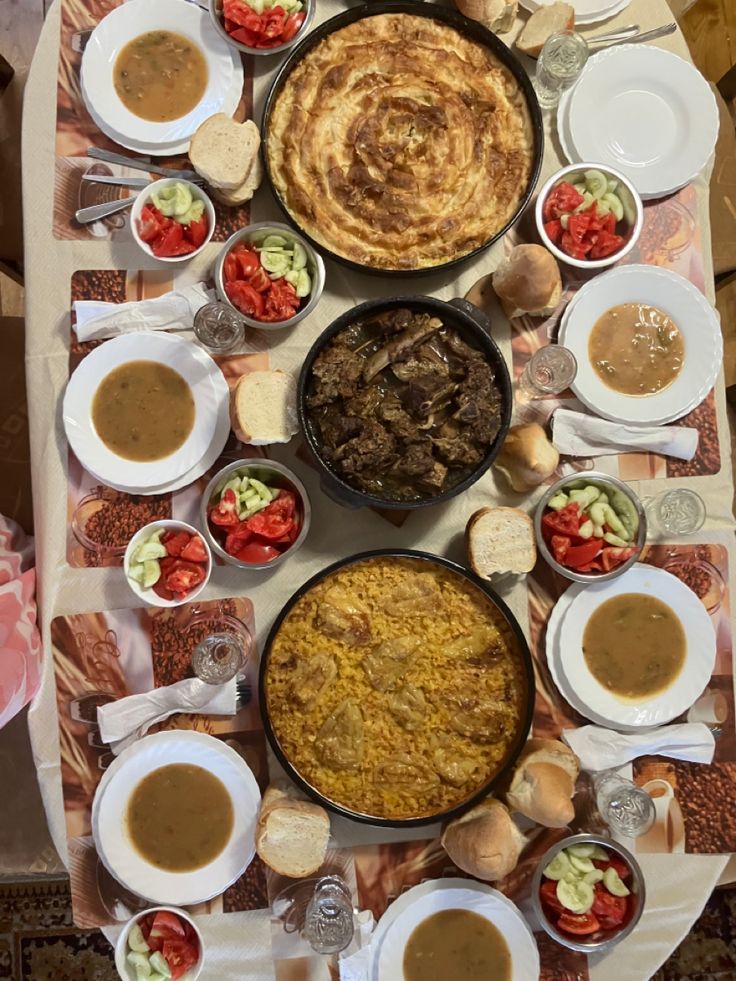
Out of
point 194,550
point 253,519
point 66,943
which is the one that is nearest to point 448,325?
point 253,519

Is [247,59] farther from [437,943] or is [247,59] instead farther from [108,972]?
[108,972]

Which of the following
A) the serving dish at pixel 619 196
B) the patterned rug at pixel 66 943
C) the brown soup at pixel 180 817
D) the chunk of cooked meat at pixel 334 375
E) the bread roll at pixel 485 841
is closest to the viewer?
the bread roll at pixel 485 841

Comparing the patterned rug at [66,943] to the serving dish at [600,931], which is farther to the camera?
the patterned rug at [66,943]

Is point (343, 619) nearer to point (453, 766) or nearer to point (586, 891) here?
point (453, 766)

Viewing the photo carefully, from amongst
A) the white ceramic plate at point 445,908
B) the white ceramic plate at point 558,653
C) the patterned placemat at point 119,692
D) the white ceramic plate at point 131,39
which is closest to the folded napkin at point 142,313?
the white ceramic plate at point 131,39

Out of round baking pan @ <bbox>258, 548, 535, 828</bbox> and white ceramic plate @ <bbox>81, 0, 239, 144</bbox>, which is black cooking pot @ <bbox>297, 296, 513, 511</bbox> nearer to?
round baking pan @ <bbox>258, 548, 535, 828</bbox>

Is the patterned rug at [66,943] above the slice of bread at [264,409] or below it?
below

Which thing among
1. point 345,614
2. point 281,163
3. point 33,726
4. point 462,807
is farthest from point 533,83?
point 33,726

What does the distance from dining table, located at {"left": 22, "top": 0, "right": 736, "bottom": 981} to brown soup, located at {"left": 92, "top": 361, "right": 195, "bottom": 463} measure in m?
0.20

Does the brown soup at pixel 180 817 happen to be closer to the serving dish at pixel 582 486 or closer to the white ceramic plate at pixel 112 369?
the white ceramic plate at pixel 112 369

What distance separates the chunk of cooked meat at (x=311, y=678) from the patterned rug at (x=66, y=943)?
7.77ft

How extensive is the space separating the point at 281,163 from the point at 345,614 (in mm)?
1870

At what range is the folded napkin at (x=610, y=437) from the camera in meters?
3.16

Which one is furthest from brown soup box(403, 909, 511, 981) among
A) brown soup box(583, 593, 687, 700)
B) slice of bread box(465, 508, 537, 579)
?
slice of bread box(465, 508, 537, 579)
